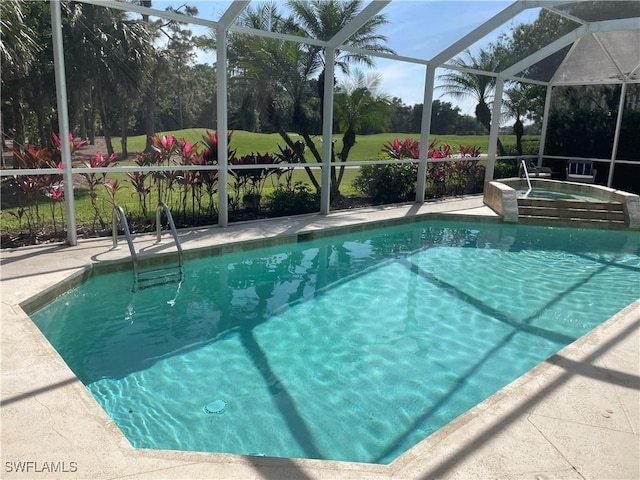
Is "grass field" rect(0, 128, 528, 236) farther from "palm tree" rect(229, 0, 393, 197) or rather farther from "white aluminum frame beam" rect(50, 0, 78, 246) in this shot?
"palm tree" rect(229, 0, 393, 197)

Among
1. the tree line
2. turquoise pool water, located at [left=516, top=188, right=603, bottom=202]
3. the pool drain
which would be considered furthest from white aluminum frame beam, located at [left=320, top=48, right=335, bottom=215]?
the pool drain

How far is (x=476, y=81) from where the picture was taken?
12344 millimetres

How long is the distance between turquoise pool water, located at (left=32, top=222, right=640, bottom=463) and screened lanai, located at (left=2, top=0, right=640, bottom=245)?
234 cm

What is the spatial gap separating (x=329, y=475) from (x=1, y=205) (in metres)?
6.48

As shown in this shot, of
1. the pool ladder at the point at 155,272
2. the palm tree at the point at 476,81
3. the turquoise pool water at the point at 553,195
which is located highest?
the palm tree at the point at 476,81

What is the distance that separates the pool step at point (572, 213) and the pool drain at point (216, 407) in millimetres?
8687

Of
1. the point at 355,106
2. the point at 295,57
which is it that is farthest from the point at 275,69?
the point at 355,106

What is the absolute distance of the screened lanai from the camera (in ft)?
22.7

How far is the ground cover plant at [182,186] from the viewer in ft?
21.9

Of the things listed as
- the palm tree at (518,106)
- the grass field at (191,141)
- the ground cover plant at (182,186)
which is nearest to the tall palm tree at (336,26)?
the grass field at (191,141)

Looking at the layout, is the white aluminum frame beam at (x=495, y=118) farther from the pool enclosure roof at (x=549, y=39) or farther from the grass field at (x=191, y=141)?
the grass field at (x=191, y=141)

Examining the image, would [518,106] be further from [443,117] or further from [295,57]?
[295,57]

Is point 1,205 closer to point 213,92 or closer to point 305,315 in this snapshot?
point 213,92

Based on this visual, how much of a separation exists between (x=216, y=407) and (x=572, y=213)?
961 cm
